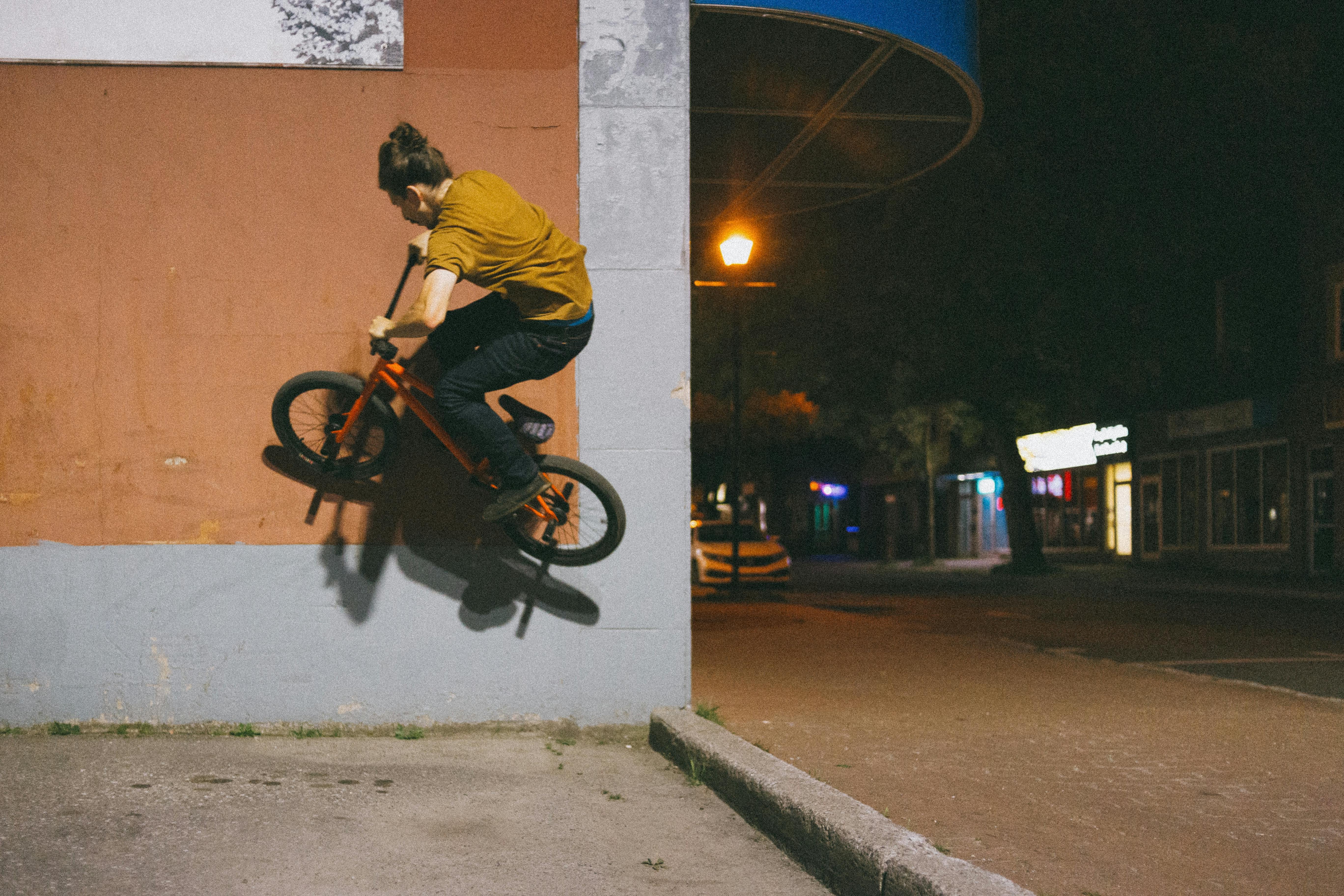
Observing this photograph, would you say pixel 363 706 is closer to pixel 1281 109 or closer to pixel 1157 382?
pixel 1281 109

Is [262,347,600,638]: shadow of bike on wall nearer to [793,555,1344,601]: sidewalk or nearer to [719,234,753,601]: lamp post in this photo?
[719,234,753,601]: lamp post

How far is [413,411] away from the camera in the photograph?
18.6 ft

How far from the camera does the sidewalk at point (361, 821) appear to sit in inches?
137

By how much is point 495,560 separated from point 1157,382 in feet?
79.6

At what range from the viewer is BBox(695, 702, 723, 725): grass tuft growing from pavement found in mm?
5875

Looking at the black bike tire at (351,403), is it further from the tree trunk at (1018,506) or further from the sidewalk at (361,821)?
the tree trunk at (1018,506)

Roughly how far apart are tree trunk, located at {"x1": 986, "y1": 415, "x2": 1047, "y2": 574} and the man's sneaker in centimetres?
2228

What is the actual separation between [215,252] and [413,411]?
135 cm

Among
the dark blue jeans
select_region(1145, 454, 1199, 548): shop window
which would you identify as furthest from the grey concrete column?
select_region(1145, 454, 1199, 548): shop window

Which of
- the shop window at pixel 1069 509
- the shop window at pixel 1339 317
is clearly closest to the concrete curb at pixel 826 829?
the shop window at pixel 1339 317

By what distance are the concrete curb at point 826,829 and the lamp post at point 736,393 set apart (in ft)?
25.5

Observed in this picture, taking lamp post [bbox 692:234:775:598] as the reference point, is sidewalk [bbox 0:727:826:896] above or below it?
below

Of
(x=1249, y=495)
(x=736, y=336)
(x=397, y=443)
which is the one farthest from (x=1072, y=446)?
(x=397, y=443)

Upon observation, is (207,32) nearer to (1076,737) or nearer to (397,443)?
(397,443)
